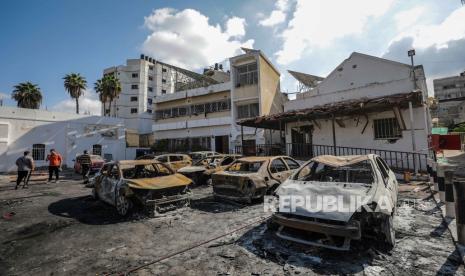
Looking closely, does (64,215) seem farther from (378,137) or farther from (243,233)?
(378,137)

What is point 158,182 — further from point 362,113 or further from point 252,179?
point 362,113

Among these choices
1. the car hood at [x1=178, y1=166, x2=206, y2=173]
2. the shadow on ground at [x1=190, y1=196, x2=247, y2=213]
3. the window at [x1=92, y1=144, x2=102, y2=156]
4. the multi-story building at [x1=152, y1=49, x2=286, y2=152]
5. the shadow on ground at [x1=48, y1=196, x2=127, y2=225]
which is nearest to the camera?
the shadow on ground at [x1=48, y1=196, x2=127, y2=225]

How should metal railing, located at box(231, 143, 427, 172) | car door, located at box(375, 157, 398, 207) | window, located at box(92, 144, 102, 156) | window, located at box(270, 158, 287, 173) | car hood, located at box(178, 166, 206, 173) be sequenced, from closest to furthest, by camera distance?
car door, located at box(375, 157, 398, 207), window, located at box(270, 158, 287, 173), car hood, located at box(178, 166, 206, 173), metal railing, located at box(231, 143, 427, 172), window, located at box(92, 144, 102, 156)

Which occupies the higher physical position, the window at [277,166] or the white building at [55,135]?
the white building at [55,135]

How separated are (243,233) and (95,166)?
51.2 feet

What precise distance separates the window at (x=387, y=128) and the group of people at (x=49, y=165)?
15.8m

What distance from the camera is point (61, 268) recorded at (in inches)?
138

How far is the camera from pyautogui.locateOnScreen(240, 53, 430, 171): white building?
1110cm

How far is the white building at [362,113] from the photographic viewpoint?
36.4 feet

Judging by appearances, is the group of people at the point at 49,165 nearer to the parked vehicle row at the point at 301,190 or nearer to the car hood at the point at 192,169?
the parked vehicle row at the point at 301,190

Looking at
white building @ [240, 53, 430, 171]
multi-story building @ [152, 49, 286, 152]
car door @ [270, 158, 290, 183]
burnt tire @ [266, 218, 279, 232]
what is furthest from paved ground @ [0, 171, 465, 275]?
multi-story building @ [152, 49, 286, 152]

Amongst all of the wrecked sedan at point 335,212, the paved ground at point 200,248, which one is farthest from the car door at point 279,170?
the wrecked sedan at point 335,212

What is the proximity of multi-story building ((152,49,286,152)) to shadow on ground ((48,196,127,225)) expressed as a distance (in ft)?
39.6

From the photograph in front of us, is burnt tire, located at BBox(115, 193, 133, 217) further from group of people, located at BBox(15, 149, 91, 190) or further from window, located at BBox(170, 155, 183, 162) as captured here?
group of people, located at BBox(15, 149, 91, 190)
